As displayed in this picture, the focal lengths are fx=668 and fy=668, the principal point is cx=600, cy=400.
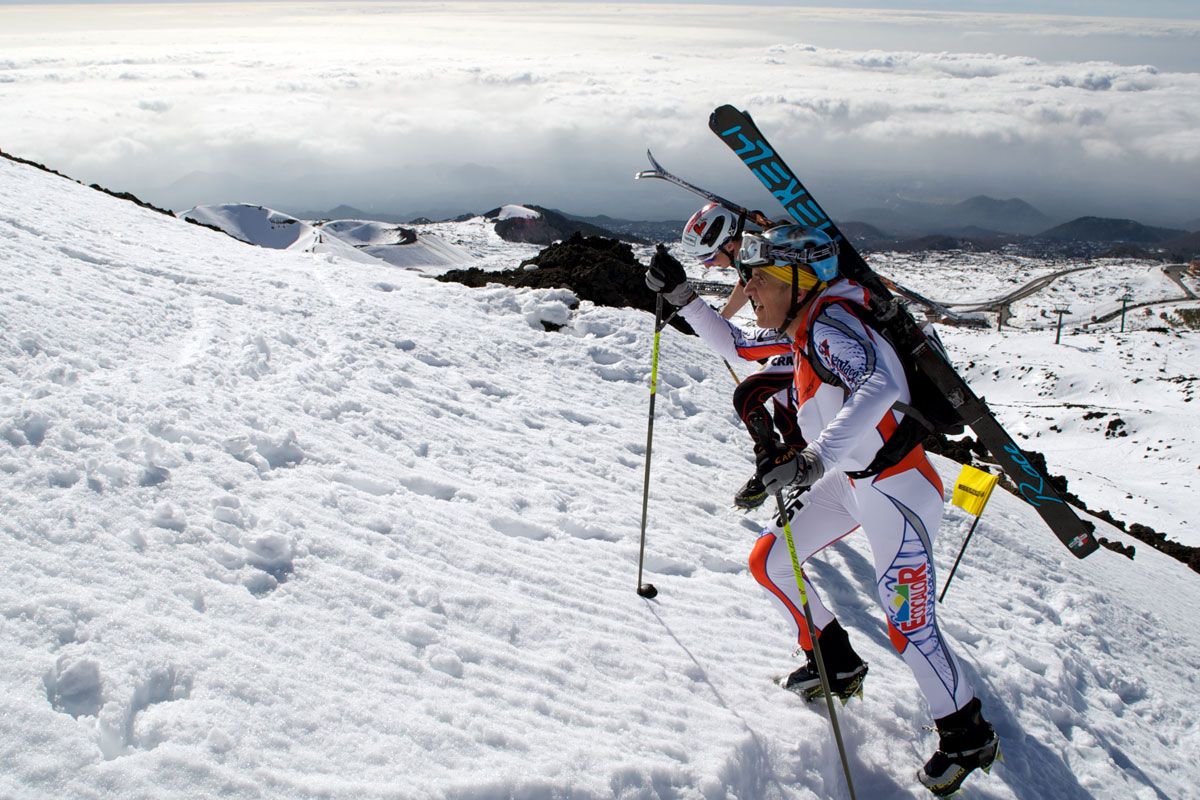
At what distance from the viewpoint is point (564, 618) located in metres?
5.43

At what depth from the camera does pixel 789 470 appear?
423cm

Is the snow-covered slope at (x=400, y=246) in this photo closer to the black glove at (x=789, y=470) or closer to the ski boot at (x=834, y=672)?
the ski boot at (x=834, y=672)

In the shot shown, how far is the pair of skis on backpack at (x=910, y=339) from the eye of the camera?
5.04 m

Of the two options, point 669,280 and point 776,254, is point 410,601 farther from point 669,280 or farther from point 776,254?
point 776,254

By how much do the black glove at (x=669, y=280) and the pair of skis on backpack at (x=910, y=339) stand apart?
41.1 inches

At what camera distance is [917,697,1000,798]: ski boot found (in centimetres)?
468

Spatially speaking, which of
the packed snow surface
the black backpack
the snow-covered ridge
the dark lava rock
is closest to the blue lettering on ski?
the black backpack

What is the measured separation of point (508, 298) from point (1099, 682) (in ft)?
39.8

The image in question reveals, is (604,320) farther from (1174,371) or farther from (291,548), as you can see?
(1174,371)

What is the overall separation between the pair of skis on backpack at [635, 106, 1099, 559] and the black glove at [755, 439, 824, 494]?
1.31 metres

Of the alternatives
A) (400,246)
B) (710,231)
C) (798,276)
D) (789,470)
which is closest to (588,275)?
(710,231)

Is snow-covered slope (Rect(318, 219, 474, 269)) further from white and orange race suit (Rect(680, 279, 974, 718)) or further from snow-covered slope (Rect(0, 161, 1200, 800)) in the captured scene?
white and orange race suit (Rect(680, 279, 974, 718))

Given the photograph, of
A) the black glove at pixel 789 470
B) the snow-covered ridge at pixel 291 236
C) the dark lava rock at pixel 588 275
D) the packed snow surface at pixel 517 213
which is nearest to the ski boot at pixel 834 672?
the black glove at pixel 789 470

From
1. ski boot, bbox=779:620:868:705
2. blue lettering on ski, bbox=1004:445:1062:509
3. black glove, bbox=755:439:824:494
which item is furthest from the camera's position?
blue lettering on ski, bbox=1004:445:1062:509
